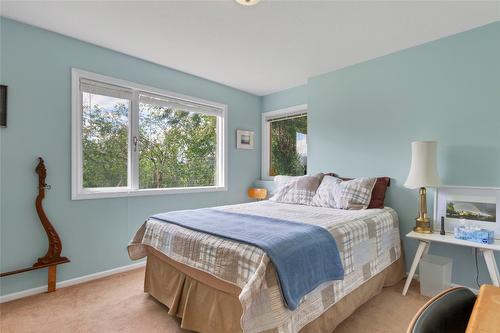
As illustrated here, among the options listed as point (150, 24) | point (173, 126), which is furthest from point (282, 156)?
point (150, 24)

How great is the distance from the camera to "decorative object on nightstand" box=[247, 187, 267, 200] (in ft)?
13.4

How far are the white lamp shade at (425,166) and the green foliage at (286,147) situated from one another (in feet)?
5.44

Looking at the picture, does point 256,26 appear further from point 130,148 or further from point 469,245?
point 469,245

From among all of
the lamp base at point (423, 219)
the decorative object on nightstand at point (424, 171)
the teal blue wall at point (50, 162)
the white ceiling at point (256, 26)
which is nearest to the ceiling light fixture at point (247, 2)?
the white ceiling at point (256, 26)

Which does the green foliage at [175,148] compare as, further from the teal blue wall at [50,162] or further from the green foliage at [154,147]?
the teal blue wall at [50,162]

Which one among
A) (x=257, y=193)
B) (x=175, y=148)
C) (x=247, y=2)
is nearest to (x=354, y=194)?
(x=257, y=193)

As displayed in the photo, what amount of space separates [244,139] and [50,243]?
273 cm

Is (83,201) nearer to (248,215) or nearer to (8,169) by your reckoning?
(8,169)

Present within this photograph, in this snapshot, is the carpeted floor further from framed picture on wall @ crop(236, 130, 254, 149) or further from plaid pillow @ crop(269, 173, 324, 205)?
framed picture on wall @ crop(236, 130, 254, 149)

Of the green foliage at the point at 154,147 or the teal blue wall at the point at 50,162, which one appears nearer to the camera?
the teal blue wall at the point at 50,162

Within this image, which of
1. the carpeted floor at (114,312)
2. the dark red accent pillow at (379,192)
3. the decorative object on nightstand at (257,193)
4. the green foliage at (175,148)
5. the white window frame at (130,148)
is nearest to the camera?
the carpeted floor at (114,312)

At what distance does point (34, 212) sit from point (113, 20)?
1802 mm

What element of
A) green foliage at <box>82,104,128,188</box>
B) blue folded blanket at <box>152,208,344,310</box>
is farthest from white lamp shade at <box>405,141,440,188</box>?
green foliage at <box>82,104,128,188</box>

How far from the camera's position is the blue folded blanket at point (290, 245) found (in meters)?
1.39
